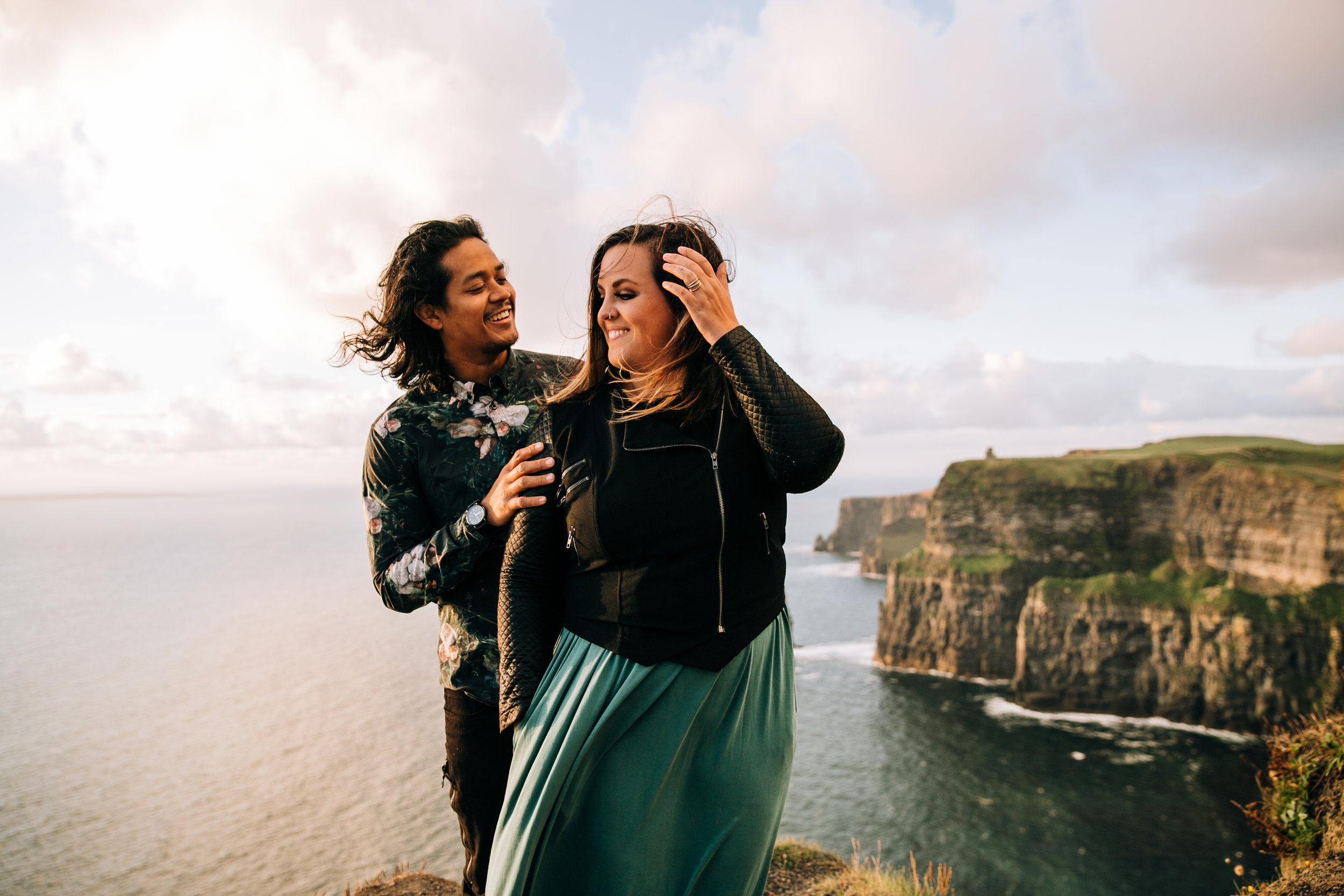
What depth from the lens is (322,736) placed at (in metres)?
66.4

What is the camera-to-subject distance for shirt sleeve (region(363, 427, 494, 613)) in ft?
9.82

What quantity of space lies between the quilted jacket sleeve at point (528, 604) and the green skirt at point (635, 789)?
0.12 m

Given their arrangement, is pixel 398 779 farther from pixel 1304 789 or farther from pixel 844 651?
pixel 1304 789

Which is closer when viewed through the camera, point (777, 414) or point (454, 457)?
point (777, 414)

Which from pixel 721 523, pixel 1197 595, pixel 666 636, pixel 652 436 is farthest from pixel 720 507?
pixel 1197 595

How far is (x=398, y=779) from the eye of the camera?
183 feet

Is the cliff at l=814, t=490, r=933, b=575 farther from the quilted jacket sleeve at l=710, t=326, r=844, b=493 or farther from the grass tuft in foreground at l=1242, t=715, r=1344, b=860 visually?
the quilted jacket sleeve at l=710, t=326, r=844, b=493

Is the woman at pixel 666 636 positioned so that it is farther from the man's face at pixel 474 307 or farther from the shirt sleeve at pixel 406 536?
the man's face at pixel 474 307

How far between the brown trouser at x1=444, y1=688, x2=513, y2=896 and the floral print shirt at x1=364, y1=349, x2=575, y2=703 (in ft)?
0.27

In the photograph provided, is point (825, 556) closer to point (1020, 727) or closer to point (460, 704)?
point (1020, 727)

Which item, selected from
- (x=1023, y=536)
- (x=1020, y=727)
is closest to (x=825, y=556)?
(x=1023, y=536)

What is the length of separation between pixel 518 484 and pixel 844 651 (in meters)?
89.9

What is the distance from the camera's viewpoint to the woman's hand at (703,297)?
2.24m

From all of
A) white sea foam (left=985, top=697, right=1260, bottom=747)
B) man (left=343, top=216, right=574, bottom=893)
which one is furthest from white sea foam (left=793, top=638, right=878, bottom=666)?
man (left=343, top=216, right=574, bottom=893)
